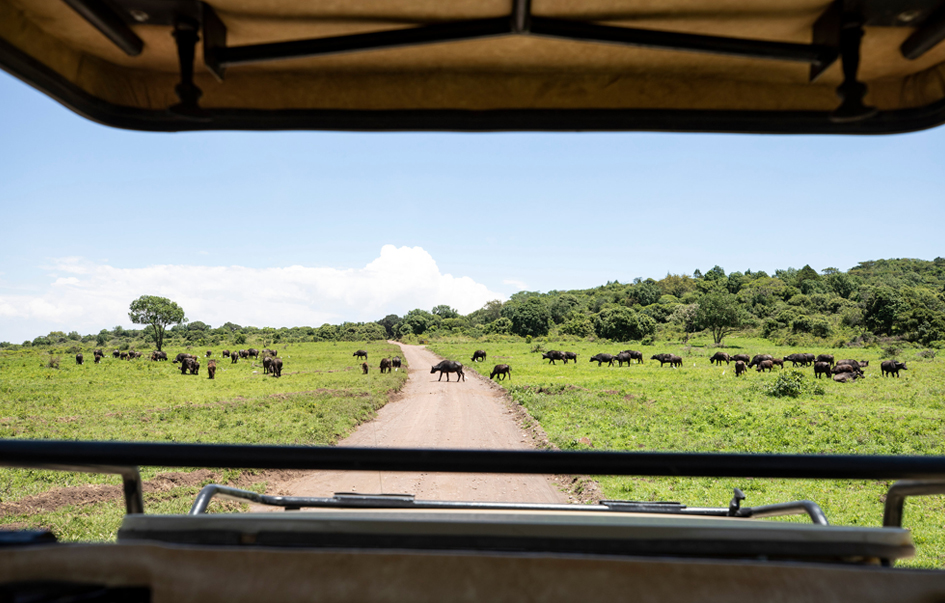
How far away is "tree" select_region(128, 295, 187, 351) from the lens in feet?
193

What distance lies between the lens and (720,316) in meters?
49.2

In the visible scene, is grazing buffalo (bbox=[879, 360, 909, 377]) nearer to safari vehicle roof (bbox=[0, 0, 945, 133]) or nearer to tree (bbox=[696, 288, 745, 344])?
tree (bbox=[696, 288, 745, 344])

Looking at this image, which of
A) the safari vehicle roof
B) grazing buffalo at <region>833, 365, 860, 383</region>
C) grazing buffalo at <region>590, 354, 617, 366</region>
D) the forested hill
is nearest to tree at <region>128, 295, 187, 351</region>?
the forested hill

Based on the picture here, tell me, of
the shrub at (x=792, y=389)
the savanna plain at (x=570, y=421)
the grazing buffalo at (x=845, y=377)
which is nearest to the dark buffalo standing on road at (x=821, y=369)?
the grazing buffalo at (x=845, y=377)

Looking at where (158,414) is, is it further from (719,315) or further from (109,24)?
(719,315)

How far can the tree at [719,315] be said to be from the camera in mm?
49194

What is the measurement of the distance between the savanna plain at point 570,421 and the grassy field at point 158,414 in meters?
0.04

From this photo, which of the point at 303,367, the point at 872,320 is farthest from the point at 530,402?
the point at 872,320

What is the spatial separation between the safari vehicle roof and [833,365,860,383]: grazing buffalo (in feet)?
75.2

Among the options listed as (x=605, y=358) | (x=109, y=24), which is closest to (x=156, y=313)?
(x=605, y=358)

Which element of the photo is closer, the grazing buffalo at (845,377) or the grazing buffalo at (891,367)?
the grazing buffalo at (845,377)

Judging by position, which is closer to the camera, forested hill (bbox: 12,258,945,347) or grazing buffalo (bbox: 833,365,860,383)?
grazing buffalo (bbox: 833,365,860,383)

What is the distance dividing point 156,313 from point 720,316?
60.6m

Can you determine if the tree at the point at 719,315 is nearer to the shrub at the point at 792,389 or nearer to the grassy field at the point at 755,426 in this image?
the grassy field at the point at 755,426
